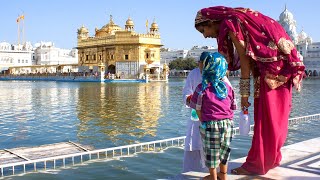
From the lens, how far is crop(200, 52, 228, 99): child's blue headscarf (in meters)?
3.01

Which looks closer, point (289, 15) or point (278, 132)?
point (278, 132)

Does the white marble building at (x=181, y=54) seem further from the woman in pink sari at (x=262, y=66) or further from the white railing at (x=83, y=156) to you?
the woman in pink sari at (x=262, y=66)

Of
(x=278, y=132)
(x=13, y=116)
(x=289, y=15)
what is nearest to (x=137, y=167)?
(x=278, y=132)

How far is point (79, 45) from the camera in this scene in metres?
60.4

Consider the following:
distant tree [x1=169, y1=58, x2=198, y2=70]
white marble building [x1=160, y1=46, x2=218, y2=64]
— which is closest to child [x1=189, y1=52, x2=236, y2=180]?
distant tree [x1=169, y1=58, x2=198, y2=70]

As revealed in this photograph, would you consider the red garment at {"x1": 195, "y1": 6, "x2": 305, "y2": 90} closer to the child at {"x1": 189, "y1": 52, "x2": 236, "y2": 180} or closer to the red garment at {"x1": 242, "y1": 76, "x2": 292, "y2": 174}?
the red garment at {"x1": 242, "y1": 76, "x2": 292, "y2": 174}

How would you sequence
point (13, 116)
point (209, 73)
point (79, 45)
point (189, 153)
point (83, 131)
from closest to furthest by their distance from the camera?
1. point (209, 73)
2. point (189, 153)
3. point (83, 131)
4. point (13, 116)
5. point (79, 45)

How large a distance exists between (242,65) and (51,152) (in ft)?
12.4

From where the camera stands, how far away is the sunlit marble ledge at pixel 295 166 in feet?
11.1

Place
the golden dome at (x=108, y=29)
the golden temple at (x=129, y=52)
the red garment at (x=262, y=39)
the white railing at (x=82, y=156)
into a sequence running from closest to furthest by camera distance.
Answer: the red garment at (x=262, y=39), the white railing at (x=82, y=156), the golden temple at (x=129, y=52), the golden dome at (x=108, y=29)

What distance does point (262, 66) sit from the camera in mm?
3402

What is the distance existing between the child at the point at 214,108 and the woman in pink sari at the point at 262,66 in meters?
0.39

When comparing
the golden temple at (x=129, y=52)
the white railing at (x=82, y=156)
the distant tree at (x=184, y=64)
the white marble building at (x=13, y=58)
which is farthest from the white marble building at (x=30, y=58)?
the white railing at (x=82, y=156)

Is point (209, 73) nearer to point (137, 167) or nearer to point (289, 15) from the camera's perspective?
point (137, 167)
